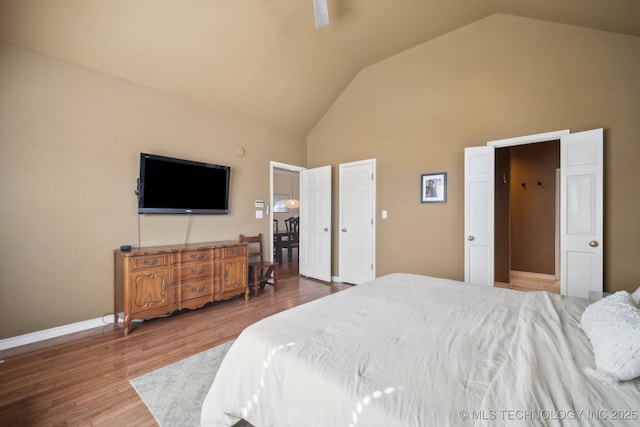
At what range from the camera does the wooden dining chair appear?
3.79 meters

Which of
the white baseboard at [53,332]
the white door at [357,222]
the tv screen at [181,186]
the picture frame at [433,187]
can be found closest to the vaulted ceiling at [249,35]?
the tv screen at [181,186]

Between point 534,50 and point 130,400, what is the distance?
4945 millimetres

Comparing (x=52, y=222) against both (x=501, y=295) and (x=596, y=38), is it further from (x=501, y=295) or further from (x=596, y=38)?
(x=596, y=38)

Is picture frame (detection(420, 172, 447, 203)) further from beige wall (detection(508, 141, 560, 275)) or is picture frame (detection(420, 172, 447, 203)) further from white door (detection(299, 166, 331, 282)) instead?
beige wall (detection(508, 141, 560, 275))

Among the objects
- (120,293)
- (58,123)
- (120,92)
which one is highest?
(120,92)

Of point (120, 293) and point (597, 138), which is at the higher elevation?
point (597, 138)

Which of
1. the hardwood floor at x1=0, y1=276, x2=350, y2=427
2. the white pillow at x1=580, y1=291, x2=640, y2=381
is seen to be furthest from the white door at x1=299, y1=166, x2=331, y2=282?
the white pillow at x1=580, y1=291, x2=640, y2=381

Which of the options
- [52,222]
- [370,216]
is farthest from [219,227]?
[370,216]

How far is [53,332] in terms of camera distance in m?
2.53

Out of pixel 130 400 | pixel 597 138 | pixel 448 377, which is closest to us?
pixel 448 377

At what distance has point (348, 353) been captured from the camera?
3.51ft

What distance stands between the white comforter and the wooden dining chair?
2.40 metres

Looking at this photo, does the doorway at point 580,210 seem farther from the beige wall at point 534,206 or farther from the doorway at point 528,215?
the beige wall at point 534,206

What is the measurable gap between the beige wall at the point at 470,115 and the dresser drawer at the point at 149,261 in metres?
2.79
